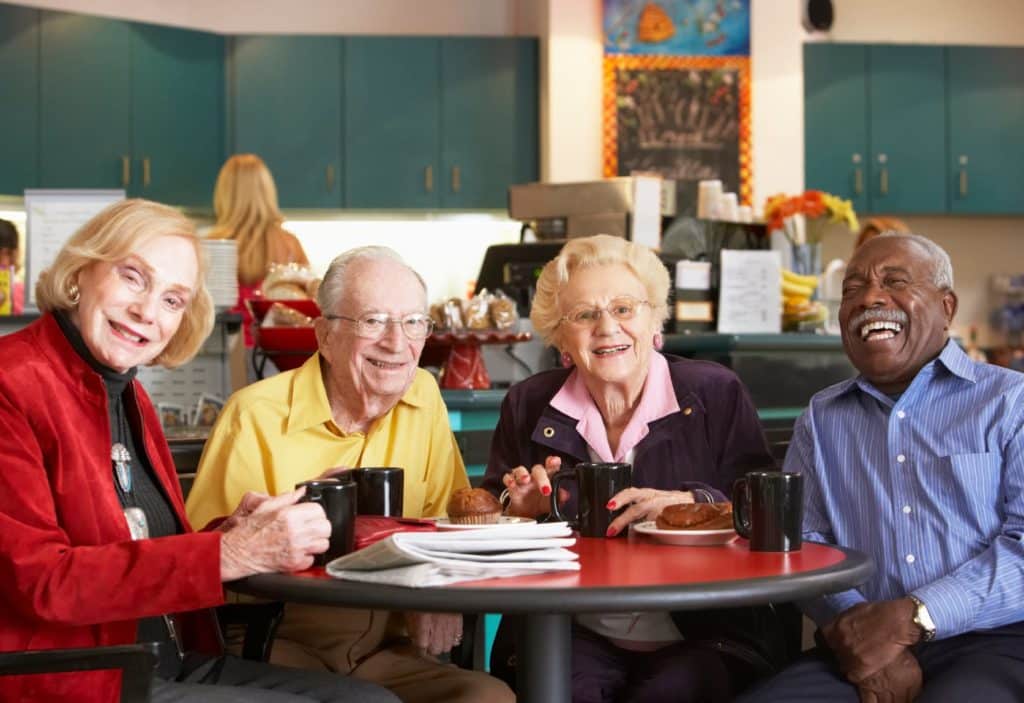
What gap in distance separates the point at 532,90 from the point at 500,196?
624 mm

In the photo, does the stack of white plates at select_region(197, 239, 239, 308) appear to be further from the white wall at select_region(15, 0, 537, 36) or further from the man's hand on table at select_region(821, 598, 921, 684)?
the white wall at select_region(15, 0, 537, 36)

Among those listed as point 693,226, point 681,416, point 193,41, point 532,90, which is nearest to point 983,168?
point 532,90

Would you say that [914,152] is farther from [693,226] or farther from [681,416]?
[681,416]

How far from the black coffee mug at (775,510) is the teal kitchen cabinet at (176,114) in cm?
589

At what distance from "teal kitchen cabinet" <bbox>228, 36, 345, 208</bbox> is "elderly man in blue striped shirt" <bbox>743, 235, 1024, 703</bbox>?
5.41 metres

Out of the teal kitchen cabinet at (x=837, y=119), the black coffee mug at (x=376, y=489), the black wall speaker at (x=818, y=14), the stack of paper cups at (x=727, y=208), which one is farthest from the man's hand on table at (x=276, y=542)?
the black wall speaker at (x=818, y=14)

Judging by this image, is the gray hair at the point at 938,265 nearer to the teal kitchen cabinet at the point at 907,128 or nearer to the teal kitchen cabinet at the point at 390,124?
the teal kitchen cabinet at the point at 390,124

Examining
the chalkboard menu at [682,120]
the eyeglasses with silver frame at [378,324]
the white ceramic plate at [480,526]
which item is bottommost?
the white ceramic plate at [480,526]

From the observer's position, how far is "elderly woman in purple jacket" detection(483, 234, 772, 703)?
2246 mm

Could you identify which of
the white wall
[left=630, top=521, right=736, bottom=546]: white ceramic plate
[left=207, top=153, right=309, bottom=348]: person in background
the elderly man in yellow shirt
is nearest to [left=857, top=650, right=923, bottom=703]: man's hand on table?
[left=630, top=521, right=736, bottom=546]: white ceramic plate

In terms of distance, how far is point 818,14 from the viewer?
7.60 metres

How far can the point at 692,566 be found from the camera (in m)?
1.56

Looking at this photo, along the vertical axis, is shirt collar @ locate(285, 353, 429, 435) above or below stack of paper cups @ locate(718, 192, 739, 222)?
below

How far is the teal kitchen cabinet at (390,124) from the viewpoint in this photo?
742cm
